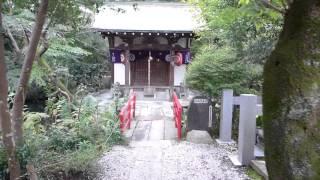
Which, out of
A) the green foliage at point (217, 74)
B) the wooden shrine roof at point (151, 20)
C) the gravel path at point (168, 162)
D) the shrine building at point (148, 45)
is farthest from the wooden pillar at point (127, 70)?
the gravel path at point (168, 162)

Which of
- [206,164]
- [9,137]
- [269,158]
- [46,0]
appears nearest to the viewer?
[269,158]

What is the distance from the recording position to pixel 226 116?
7852 millimetres

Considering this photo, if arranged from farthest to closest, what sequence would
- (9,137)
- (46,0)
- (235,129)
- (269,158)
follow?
(235,129) < (9,137) < (46,0) < (269,158)

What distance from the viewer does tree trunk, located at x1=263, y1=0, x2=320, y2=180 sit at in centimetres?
127

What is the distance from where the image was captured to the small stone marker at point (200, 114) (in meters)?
8.57

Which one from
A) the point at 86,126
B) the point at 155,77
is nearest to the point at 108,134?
the point at 86,126

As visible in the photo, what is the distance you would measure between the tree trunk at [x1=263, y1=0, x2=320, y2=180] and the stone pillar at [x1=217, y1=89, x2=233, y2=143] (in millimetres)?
6356

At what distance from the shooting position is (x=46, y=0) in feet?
12.5

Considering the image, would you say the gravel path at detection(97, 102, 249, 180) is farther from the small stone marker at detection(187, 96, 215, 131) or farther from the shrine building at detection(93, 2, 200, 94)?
the shrine building at detection(93, 2, 200, 94)

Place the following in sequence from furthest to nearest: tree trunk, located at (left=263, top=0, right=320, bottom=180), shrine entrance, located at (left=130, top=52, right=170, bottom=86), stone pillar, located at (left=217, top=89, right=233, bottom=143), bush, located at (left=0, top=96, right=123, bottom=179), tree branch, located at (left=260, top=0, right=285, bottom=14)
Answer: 1. shrine entrance, located at (left=130, top=52, right=170, bottom=86)
2. stone pillar, located at (left=217, top=89, right=233, bottom=143)
3. bush, located at (left=0, top=96, right=123, bottom=179)
4. tree branch, located at (left=260, top=0, right=285, bottom=14)
5. tree trunk, located at (left=263, top=0, right=320, bottom=180)

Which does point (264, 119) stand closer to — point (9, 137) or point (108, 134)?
point (9, 137)

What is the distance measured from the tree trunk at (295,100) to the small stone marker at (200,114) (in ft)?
23.4

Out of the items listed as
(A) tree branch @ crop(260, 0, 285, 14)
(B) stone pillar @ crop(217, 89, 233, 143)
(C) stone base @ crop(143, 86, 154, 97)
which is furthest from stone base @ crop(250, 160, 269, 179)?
(C) stone base @ crop(143, 86, 154, 97)

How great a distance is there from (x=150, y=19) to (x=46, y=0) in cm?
1780
